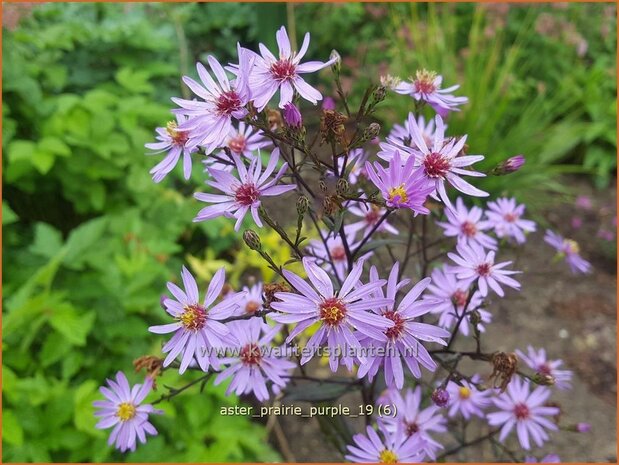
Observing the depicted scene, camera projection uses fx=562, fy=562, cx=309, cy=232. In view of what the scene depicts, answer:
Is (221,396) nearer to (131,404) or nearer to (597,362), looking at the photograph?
(131,404)

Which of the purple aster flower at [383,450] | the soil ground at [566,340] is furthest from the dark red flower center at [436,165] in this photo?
the soil ground at [566,340]

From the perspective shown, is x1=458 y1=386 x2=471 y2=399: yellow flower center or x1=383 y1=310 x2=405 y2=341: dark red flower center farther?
x1=458 y1=386 x2=471 y2=399: yellow flower center

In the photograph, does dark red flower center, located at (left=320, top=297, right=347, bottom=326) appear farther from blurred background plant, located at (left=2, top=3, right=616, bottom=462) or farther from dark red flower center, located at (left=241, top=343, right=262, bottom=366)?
blurred background plant, located at (left=2, top=3, right=616, bottom=462)

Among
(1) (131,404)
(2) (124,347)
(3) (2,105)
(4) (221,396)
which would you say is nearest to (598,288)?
(4) (221,396)

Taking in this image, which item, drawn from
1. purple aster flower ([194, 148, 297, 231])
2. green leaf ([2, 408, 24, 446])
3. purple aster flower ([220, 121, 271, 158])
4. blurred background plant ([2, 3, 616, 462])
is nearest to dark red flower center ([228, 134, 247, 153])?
purple aster flower ([220, 121, 271, 158])

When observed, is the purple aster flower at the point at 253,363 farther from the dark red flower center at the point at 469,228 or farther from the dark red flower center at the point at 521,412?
the dark red flower center at the point at 521,412

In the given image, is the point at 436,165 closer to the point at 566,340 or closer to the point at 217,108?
the point at 217,108

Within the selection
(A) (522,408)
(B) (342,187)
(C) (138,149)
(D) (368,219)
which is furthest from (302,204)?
(C) (138,149)
